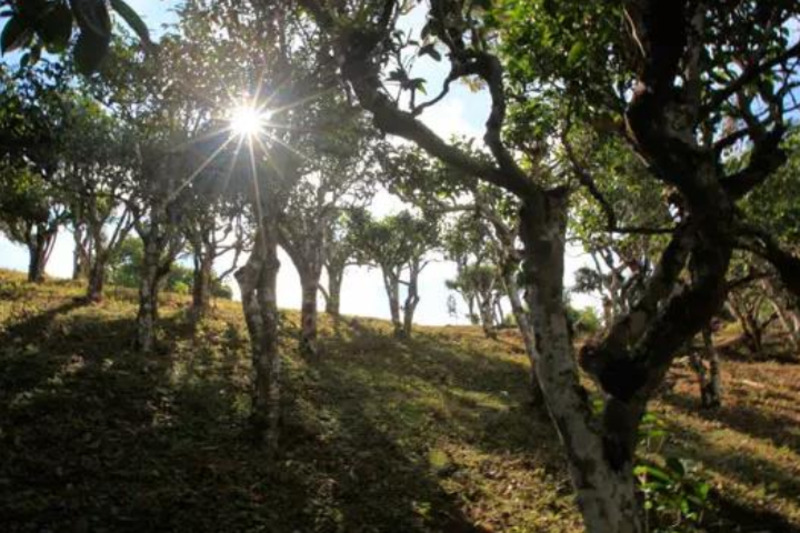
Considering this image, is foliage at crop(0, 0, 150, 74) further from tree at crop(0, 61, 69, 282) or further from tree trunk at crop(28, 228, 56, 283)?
tree trunk at crop(28, 228, 56, 283)

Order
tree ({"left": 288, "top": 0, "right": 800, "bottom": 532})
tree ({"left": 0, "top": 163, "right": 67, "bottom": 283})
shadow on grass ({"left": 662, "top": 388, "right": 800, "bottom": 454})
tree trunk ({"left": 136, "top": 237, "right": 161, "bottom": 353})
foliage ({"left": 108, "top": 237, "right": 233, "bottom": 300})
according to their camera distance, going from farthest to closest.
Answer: foliage ({"left": 108, "top": 237, "right": 233, "bottom": 300})
tree ({"left": 0, "top": 163, "right": 67, "bottom": 283})
shadow on grass ({"left": 662, "top": 388, "right": 800, "bottom": 454})
tree trunk ({"left": 136, "top": 237, "right": 161, "bottom": 353})
tree ({"left": 288, "top": 0, "right": 800, "bottom": 532})

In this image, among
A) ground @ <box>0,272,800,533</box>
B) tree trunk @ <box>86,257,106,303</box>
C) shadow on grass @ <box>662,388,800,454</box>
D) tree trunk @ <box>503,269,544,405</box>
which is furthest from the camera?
tree trunk @ <box>86,257,106,303</box>

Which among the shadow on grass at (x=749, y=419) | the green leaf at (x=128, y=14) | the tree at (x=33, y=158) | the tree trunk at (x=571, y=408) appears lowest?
the shadow on grass at (x=749, y=419)

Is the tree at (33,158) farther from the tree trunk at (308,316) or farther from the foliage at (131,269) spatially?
the foliage at (131,269)

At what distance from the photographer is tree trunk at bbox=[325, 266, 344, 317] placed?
154 feet

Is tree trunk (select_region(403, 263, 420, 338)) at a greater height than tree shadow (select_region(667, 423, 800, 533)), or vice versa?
tree trunk (select_region(403, 263, 420, 338))

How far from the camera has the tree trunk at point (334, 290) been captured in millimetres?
46888

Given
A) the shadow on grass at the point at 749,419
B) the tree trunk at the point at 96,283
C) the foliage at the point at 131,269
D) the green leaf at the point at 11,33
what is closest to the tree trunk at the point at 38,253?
the tree trunk at the point at 96,283

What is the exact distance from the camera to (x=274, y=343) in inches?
619

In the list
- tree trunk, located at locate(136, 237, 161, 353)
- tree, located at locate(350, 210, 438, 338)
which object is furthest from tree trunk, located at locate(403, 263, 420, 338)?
tree trunk, located at locate(136, 237, 161, 353)

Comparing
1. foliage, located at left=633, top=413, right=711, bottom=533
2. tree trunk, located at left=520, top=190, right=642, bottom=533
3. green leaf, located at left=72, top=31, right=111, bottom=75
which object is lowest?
foliage, located at left=633, top=413, right=711, bottom=533

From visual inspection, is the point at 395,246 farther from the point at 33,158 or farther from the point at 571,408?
the point at 571,408

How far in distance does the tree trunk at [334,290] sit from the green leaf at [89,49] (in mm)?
42293

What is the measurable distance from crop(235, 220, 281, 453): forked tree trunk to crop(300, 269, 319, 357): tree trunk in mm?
11612
